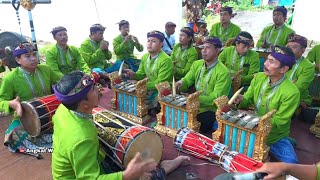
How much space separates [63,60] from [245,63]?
3.56m

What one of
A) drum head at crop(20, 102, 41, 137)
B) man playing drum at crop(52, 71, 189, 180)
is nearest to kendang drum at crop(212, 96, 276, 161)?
man playing drum at crop(52, 71, 189, 180)

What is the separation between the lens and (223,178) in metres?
1.81

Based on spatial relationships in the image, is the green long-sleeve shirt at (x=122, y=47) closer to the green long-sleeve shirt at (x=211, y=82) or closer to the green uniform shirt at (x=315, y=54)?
the green long-sleeve shirt at (x=211, y=82)

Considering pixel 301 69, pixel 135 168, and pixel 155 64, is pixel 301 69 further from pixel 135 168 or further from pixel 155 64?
pixel 135 168

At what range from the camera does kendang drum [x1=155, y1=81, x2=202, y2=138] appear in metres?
4.14

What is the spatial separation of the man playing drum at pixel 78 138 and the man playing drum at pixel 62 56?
10.5 feet

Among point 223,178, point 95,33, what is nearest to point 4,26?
point 95,33

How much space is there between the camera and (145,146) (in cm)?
311

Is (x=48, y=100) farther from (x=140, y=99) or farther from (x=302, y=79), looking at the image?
(x=302, y=79)

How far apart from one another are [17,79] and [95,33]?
8.83 feet

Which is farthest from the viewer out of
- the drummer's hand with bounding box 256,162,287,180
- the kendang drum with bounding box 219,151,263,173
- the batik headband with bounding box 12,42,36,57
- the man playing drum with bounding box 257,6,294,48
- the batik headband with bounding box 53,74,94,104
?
the man playing drum with bounding box 257,6,294,48

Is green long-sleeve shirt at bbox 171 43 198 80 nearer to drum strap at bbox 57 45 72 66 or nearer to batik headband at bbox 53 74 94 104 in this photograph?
drum strap at bbox 57 45 72 66

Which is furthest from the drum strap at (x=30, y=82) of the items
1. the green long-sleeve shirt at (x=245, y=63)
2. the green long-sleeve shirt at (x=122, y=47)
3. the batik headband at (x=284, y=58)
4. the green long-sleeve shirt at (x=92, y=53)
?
the green long-sleeve shirt at (x=245, y=63)

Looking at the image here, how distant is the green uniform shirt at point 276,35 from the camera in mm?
6703
